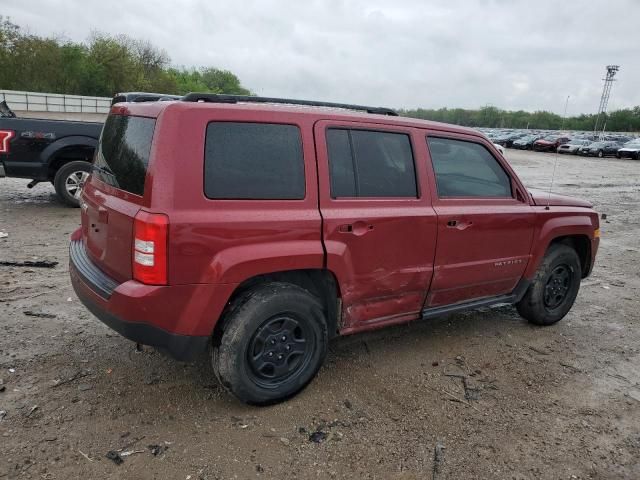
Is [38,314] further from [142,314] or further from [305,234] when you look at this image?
[305,234]

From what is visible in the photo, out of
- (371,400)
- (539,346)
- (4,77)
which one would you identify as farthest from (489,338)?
(4,77)

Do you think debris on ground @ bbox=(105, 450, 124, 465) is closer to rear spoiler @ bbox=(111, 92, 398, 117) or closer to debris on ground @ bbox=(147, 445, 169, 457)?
debris on ground @ bbox=(147, 445, 169, 457)

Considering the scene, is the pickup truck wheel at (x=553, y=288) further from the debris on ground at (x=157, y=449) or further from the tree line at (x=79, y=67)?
the tree line at (x=79, y=67)

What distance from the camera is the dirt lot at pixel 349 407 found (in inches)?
107

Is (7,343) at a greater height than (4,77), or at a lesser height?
lesser

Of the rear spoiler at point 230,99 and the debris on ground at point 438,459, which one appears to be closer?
the debris on ground at point 438,459

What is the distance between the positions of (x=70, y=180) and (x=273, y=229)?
252 inches

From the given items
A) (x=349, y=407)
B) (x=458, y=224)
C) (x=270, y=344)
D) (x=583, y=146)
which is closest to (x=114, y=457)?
(x=270, y=344)

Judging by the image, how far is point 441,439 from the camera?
2.99 m

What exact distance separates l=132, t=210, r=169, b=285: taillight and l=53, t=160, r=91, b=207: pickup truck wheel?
5.94 meters

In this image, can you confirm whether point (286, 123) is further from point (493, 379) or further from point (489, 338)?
point (489, 338)

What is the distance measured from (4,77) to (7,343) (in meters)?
→ 43.2

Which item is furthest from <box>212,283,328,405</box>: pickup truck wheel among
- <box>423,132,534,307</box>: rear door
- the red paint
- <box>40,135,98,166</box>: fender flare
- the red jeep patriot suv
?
<box>40,135,98,166</box>: fender flare

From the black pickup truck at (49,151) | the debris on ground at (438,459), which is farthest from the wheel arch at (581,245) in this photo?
the black pickup truck at (49,151)
